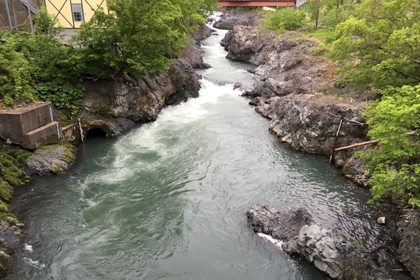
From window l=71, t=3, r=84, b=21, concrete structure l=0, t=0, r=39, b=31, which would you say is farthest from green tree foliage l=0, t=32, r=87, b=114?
window l=71, t=3, r=84, b=21

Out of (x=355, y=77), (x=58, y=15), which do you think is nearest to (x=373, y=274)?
(x=355, y=77)

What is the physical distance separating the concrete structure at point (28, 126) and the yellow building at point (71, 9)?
11.9 m

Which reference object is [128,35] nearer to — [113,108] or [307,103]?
[113,108]

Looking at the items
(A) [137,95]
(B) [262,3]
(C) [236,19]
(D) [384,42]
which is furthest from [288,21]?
(D) [384,42]

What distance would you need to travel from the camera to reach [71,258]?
15.5 m

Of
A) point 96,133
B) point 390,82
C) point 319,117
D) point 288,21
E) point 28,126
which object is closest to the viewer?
point 390,82

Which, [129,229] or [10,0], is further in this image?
[10,0]

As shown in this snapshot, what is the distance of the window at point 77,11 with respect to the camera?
31844 mm

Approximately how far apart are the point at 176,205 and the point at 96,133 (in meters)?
10.7

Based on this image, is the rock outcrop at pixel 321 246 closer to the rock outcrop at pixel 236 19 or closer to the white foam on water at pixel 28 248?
the white foam on water at pixel 28 248

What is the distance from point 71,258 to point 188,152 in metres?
11.1

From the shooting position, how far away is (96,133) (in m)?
26.8

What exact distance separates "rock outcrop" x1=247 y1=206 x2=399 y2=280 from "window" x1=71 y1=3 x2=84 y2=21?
24713mm

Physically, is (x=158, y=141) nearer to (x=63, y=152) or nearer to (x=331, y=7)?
(x=63, y=152)
